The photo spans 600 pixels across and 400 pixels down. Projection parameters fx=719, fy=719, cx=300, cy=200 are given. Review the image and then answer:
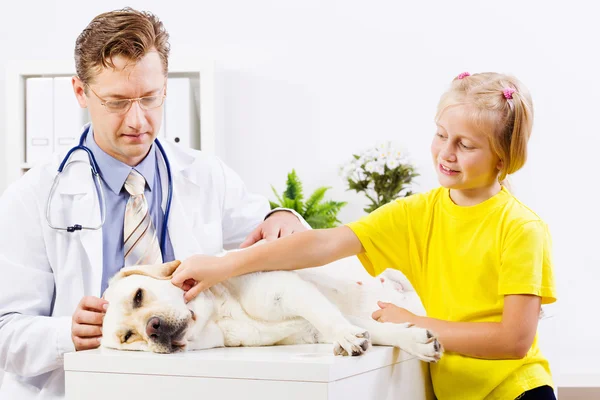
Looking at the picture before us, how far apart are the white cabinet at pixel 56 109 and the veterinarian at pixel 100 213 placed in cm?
166

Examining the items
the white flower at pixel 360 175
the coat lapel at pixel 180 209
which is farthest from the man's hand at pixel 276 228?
the white flower at pixel 360 175

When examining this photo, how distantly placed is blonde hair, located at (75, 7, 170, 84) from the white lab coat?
0.69 feet

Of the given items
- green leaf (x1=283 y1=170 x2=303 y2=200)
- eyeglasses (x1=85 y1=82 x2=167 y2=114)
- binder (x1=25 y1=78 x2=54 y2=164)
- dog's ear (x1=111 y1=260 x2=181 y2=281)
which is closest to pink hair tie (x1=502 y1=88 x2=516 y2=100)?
dog's ear (x1=111 y1=260 x2=181 y2=281)

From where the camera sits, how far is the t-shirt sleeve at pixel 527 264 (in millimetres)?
1144

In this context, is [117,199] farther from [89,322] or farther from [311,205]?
[311,205]

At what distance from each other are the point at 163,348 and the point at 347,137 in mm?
2673

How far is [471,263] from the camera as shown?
1.22 meters

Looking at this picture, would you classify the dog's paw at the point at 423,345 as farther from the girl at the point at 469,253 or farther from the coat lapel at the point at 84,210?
the coat lapel at the point at 84,210

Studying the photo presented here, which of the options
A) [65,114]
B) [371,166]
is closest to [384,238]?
[371,166]

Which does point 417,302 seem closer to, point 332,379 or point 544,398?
point 544,398

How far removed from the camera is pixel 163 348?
3.46 feet

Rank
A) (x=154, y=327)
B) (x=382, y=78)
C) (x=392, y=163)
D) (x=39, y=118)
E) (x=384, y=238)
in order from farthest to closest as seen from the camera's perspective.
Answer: (x=382, y=78) → (x=39, y=118) → (x=392, y=163) → (x=384, y=238) → (x=154, y=327)

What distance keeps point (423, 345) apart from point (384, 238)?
11.3 inches

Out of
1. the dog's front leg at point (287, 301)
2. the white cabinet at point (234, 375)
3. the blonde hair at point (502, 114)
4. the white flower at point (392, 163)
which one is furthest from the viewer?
the white flower at point (392, 163)
